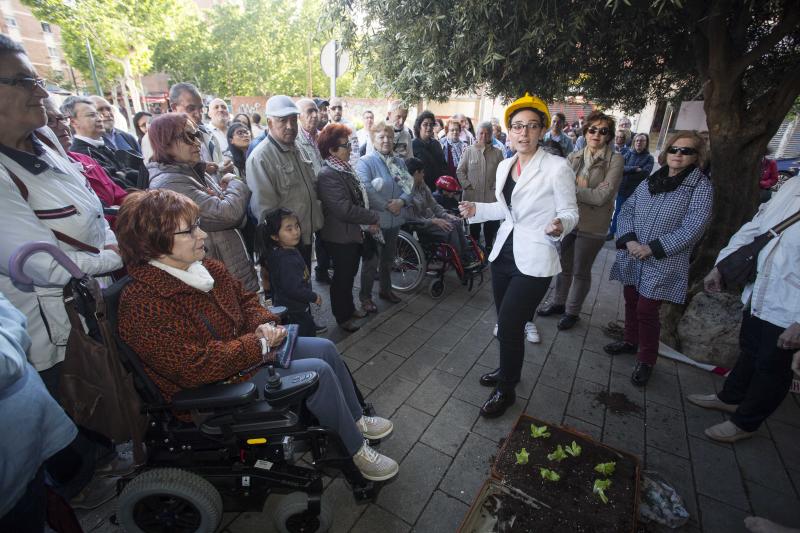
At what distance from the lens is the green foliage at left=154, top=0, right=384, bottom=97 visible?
28234 mm

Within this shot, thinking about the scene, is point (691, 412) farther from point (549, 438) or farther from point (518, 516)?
point (518, 516)

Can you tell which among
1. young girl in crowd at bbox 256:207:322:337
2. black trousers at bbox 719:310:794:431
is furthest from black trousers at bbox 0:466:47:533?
black trousers at bbox 719:310:794:431

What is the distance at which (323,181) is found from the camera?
3447mm

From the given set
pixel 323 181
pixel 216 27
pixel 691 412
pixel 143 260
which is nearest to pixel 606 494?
pixel 691 412

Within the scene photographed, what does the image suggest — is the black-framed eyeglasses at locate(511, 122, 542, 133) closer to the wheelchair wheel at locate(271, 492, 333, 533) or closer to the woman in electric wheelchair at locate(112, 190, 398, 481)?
the woman in electric wheelchair at locate(112, 190, 398, 481)

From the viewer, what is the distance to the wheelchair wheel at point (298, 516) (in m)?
1.77

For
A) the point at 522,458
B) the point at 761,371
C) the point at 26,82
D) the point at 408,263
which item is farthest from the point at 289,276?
the point at 761,371

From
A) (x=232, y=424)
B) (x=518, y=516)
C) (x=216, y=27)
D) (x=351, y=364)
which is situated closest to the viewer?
(x=232, y=424)

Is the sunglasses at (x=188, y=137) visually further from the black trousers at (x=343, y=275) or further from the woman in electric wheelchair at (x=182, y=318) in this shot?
the black trousers at (x=343, y=275)

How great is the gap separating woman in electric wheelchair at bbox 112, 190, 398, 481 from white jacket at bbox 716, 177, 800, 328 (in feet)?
8.34

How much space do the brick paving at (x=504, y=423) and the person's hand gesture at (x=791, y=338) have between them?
935mm

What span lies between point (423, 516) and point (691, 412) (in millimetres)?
2320

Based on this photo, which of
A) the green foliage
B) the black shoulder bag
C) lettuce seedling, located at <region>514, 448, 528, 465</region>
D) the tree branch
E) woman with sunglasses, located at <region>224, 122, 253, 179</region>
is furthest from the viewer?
the green foliage

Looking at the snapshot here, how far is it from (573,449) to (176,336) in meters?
2.26
